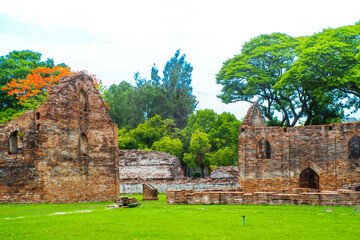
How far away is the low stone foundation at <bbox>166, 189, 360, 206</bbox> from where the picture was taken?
79.9 ft

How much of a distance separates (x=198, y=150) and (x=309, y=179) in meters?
27.1

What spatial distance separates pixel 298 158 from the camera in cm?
3531

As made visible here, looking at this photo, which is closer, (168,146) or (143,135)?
(168,146)

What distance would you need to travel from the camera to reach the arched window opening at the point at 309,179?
36.1 meters

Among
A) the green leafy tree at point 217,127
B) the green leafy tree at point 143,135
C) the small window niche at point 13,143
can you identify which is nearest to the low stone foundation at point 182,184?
the green leafy tree at point 217,127

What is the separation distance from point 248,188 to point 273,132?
4.56 meters

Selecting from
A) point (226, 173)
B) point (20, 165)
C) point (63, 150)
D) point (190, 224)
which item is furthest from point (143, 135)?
point (190, 224)

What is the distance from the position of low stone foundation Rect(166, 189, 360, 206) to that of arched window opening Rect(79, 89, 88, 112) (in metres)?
9.15

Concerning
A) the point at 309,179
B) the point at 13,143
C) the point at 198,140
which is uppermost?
the point at 13,143

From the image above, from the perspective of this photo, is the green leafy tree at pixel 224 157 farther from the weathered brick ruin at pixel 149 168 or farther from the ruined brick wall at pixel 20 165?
the ruined brick wall at pixel 20 165

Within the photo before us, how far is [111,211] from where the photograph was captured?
76.6ft

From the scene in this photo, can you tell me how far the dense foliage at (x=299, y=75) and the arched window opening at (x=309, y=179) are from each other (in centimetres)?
974

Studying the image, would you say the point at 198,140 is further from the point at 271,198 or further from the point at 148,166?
the point at 271,198

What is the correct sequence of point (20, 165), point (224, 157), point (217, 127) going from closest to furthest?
point (20, 165), point (224, 157), point (217, 127)
